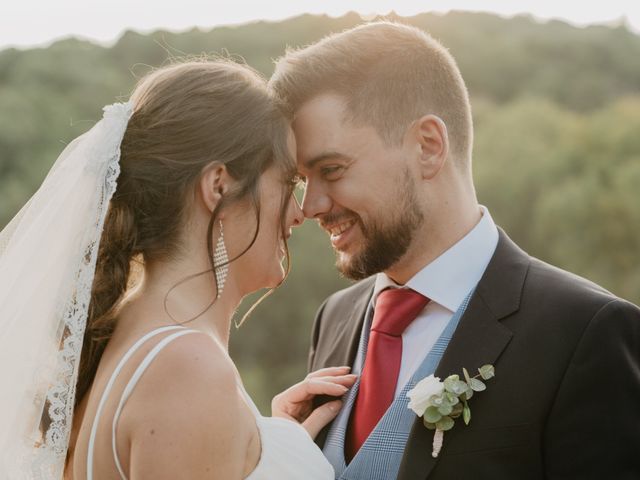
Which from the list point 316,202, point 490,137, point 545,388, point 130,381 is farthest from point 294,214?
point 490,137

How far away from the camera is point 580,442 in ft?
8.58

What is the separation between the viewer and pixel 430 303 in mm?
3211

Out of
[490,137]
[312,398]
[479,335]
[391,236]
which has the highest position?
[391,236]

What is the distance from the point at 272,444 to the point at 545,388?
0.89m

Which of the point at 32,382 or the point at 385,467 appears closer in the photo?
the point at 32,382

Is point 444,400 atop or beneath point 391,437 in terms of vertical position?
atop

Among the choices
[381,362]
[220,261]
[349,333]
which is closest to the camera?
[220,261]

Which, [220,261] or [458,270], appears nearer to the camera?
[220,261]

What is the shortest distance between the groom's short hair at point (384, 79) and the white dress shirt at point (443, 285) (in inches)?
16.6

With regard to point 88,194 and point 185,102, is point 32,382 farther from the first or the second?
point 185,102

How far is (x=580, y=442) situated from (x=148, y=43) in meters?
21.0

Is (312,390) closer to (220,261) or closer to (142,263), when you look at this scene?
(220,261)

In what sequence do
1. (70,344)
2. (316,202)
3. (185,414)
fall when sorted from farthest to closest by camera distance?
(316,202)
(70,344)
(185,414)

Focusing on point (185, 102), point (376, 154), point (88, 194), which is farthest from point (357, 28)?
point (88, 194)
